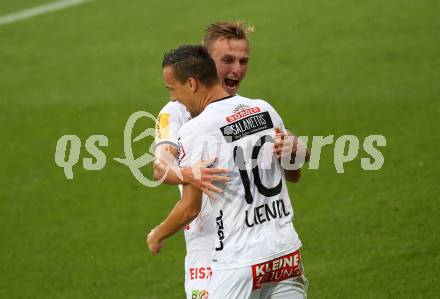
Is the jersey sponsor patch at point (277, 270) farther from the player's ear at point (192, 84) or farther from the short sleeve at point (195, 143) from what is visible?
the player's ear at point (192, 84)

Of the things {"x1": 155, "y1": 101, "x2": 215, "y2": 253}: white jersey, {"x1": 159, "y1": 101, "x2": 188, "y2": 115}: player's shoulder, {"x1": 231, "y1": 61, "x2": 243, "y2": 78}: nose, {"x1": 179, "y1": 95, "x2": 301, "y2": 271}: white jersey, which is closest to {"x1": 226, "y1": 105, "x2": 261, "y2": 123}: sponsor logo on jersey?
{"x1": 179, "y1": 95, "x2": 301, "y2": 271}: white jersey

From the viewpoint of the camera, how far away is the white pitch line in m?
16.8

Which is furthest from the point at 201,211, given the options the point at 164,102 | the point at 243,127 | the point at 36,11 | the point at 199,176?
the point at 36,11

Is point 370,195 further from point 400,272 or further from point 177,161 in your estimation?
point 177,161

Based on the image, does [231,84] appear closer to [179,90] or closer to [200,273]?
[179,90]

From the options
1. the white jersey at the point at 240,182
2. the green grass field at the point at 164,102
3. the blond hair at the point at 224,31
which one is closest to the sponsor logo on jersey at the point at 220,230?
the white jersey at the point at 240,182

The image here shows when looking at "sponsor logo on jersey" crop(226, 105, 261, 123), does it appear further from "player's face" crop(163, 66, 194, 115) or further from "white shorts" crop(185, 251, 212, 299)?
"white shorts" crop(185, 251, 212, 299)

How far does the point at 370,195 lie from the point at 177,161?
4.97 meters

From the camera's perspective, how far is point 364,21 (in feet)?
48.7

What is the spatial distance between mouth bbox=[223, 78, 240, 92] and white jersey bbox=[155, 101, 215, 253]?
548mm

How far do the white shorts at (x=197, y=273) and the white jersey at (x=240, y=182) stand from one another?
0.39m

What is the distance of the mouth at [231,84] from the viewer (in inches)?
238

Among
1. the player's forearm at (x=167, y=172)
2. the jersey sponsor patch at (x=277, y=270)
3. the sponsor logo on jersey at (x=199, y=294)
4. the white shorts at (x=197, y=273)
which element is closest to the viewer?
the jersey sponsor patch at (x=277, y=270)

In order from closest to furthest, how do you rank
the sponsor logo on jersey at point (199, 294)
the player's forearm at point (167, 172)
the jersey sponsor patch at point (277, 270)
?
the jersey sponsor patch at point (277, 270)
the player's forearm at point (167, 172)
the sponsor logo on jersey at point (199, 294)
